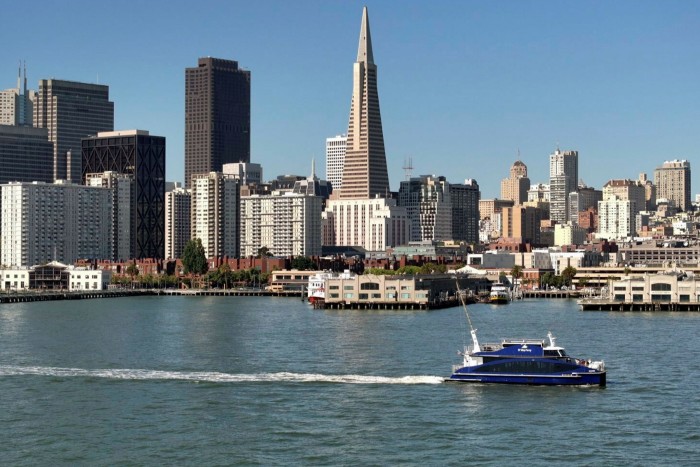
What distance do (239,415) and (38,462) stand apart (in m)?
11.2

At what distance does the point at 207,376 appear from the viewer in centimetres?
7144

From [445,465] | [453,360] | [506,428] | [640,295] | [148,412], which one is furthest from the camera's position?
[640,295]

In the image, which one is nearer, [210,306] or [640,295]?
[640,295]

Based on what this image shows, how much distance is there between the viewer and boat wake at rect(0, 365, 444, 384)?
69.2 meters

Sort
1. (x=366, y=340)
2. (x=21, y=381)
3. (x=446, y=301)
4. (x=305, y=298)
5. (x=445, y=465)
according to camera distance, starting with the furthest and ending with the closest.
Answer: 1. (x=305, y=298)
2. (x=446, y=301)
3. (x=366, y=340)
4. (x=21, y=381)
5. (x=445, y=465)

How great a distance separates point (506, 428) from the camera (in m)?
56.3

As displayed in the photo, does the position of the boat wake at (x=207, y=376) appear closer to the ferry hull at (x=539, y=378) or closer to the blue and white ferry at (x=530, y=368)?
the ferry hull at (x=539, y=378)

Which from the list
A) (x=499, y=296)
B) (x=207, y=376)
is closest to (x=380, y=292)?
(x=499, y=296)

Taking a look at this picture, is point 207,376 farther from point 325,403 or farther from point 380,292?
point 380,292

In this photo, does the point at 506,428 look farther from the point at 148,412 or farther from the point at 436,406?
the point at 148,412

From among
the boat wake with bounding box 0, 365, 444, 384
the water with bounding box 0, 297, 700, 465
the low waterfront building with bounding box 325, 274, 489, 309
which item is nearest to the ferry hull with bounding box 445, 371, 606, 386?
the water with bounding box 0, 297, 700, 465

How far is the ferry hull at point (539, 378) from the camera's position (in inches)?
2653

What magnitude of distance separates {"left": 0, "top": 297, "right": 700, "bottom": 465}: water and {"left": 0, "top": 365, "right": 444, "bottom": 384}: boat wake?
121mm

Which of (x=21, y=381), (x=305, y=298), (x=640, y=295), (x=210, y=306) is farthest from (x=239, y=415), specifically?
(x=305, y=298)
